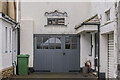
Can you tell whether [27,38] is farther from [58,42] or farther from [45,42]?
[58,42]

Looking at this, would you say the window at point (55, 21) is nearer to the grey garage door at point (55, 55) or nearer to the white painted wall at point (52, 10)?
the white painted wall at point (52, 10)

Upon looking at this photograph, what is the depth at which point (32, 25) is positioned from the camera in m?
15.2

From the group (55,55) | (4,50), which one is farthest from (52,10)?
(4,50)

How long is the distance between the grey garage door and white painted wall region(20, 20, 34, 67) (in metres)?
0.35

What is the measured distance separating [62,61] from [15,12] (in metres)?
4.45

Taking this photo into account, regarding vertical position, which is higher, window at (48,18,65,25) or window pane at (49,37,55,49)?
window at (48,18,65,25)

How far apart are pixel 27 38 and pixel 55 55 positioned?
216 cm

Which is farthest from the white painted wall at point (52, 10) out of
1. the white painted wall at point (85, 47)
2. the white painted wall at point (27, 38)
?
the white painted wall at point (85, 47)

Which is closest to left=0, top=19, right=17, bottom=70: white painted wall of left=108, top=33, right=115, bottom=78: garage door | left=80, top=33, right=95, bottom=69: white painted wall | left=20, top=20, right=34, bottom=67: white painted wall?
left=20, top=20, right=34, bottom=67: white painted wall

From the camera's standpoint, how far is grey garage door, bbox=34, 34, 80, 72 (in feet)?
50.6

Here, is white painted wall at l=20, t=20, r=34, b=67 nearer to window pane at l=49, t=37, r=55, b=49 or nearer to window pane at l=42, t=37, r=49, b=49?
window pane at l=42, t=37, r=49, b=49

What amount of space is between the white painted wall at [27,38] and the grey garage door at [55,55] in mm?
347

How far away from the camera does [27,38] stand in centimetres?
1526

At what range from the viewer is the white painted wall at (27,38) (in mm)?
15203
